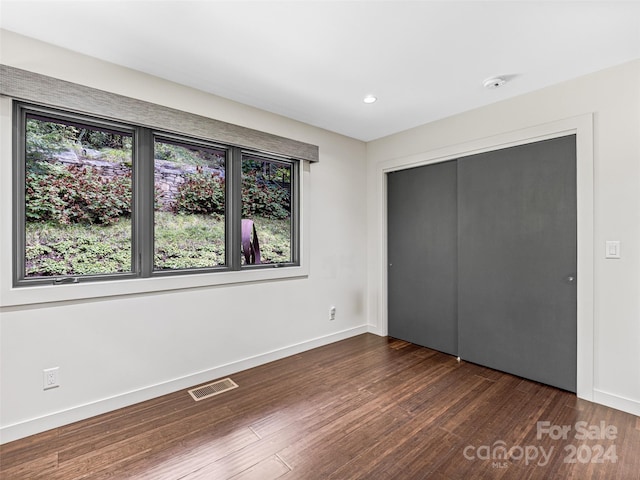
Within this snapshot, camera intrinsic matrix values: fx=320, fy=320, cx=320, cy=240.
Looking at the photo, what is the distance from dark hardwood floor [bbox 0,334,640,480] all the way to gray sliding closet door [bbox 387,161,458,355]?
767mm

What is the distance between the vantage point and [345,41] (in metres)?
2.02

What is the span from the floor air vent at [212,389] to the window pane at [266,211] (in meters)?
1.07

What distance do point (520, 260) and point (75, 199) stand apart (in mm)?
3497

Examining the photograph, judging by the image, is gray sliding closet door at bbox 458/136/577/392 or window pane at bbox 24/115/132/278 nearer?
window pane at bbox 24/115/132/278

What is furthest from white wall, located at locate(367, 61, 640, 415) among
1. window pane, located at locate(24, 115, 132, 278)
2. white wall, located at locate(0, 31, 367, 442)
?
window pane, located at locate(24, 115, 132, 278)

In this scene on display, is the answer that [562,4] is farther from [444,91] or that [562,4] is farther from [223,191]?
[223,191]

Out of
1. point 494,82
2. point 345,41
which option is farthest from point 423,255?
point 345,41

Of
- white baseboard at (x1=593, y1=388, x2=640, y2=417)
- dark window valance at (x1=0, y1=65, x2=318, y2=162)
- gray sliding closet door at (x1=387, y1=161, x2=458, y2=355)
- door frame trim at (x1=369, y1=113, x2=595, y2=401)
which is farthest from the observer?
gray sliding closet door at (x1=387, y1=161, x2=458, y2=355)

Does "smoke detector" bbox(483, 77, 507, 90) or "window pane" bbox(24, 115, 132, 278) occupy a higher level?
"smoke detector" bbox(483, 77, 507, 90)

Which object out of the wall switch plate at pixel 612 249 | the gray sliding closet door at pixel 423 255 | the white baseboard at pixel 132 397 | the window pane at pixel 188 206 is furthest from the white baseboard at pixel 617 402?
the window pane at pixel 188 206

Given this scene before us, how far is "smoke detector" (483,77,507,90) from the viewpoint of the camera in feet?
8.07

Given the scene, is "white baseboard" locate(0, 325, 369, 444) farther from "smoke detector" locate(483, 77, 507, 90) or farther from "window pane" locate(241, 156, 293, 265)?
"smoke detector" locate(483, 77, 507, 90)

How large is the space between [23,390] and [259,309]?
168 cm

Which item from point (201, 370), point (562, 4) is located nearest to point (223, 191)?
point (201, 370)
